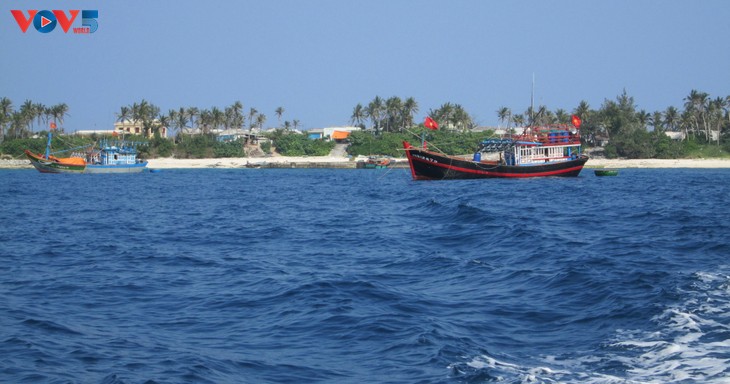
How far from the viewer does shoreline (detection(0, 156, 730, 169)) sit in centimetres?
11006

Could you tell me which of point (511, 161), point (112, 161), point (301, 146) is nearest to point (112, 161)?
point (112, 161)

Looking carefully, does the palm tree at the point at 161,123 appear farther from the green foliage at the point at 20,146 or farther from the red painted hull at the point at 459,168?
the red painted hull at the point at 459,168

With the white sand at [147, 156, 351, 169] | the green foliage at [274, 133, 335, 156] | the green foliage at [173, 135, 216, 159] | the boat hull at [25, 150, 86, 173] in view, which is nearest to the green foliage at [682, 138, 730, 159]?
the white sand at [147, 156, 351, 169]

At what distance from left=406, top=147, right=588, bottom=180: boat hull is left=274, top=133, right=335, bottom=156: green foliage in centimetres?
6032

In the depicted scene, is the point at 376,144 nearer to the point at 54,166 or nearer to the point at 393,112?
the point at 393,112

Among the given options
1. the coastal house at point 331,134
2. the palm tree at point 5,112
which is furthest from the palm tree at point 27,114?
the coastal house at point 331,134

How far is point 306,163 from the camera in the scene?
117m

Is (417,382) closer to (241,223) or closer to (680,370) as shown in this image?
(680,370)

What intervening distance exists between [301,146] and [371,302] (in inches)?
4529

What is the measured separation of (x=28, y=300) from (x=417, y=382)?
8.62 meters

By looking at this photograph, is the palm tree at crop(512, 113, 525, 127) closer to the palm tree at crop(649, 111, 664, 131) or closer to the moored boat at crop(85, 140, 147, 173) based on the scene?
the palm tree at crop(649, 111, 664, 131)

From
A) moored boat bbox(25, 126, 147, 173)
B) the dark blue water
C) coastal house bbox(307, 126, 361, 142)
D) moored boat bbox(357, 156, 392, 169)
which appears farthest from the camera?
coastal house bbox(307, 126, 361, 142)

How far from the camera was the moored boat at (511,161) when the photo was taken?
217ft

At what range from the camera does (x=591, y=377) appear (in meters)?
9.32
